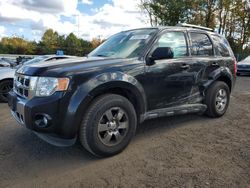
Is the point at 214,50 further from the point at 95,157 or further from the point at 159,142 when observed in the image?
the point at 95,157

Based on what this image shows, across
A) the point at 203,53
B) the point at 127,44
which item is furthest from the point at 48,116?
the point at 203,53

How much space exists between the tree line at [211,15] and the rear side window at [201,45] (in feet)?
86.4

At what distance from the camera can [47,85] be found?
12.3 ft

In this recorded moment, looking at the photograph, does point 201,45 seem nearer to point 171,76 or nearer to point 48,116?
point 171,76

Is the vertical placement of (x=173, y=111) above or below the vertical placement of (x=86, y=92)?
below

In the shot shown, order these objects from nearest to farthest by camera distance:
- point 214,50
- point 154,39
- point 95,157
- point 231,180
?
point 231,180, point 95,157, point 154,39, point 214,50

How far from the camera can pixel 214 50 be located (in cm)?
588

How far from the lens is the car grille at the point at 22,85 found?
3.99 m

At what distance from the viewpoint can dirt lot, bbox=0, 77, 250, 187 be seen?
3369mm

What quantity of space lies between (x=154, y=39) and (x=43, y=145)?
2.35 metres

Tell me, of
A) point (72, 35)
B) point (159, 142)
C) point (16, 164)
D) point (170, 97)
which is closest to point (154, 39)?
point (170, 97)

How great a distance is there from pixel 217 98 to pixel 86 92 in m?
3.15

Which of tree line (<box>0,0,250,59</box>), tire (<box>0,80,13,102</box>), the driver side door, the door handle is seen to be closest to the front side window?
the driver side door

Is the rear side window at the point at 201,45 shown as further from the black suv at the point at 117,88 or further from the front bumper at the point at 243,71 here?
the front bumper at the point at 243,71
